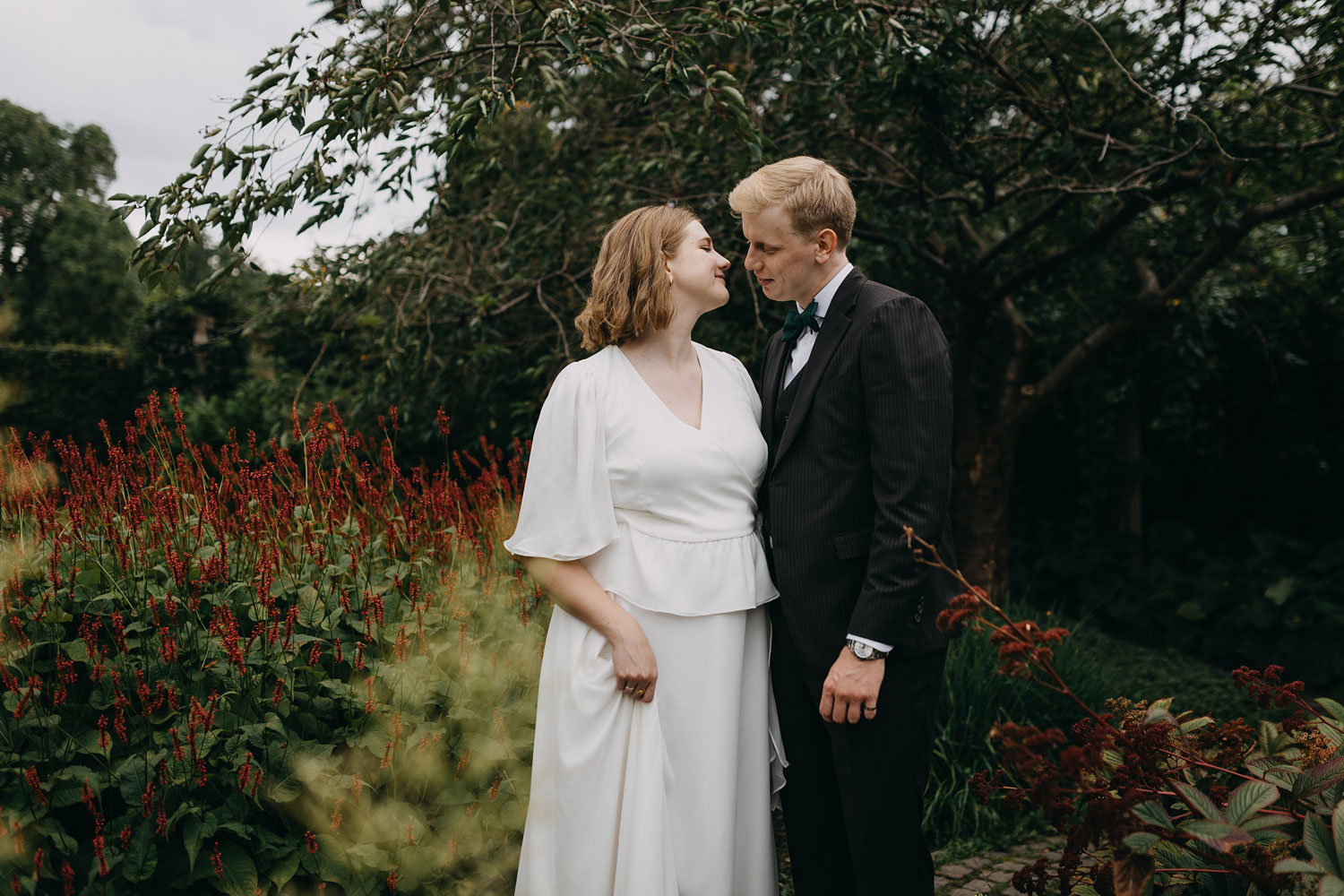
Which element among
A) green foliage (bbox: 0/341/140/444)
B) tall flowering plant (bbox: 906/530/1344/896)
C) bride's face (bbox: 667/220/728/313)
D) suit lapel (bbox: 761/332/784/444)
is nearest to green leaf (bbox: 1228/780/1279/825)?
tall flowering plant (bbox: 906/530/1344/896)

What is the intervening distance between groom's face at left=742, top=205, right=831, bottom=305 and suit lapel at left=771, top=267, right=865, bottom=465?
85 millimetres

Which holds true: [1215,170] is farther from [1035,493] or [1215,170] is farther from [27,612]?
[27,612]

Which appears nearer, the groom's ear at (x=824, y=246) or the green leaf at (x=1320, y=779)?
the green leaf at (x=1320, y=779)

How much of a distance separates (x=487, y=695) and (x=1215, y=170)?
3.93 metres

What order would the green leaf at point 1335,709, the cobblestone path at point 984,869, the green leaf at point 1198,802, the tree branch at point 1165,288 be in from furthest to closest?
1. the tree branch at point 1165,288
2. the cobblestone path at point 984,869
3. the green leaf at point 1335,709
4. the green leaf at point 1198,802

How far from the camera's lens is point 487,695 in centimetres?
264

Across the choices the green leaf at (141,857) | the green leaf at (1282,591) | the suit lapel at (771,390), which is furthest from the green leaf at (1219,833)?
the green leaf at (1282,591)

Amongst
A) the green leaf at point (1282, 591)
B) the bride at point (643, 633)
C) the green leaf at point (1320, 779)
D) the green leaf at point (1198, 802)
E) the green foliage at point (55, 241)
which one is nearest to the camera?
the green leaf at point (1198, 802)

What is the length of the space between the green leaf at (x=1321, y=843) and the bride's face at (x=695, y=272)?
1.58 meters

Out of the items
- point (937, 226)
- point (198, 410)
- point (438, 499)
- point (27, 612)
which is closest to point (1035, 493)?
point (937, 226)

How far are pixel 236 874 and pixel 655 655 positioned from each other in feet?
3.65

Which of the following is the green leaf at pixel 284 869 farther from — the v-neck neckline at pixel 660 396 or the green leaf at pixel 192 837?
the v-neck neckline at pixel 660 396

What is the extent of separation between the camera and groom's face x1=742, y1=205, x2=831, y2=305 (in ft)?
7.16

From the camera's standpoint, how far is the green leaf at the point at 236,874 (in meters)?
2.12
